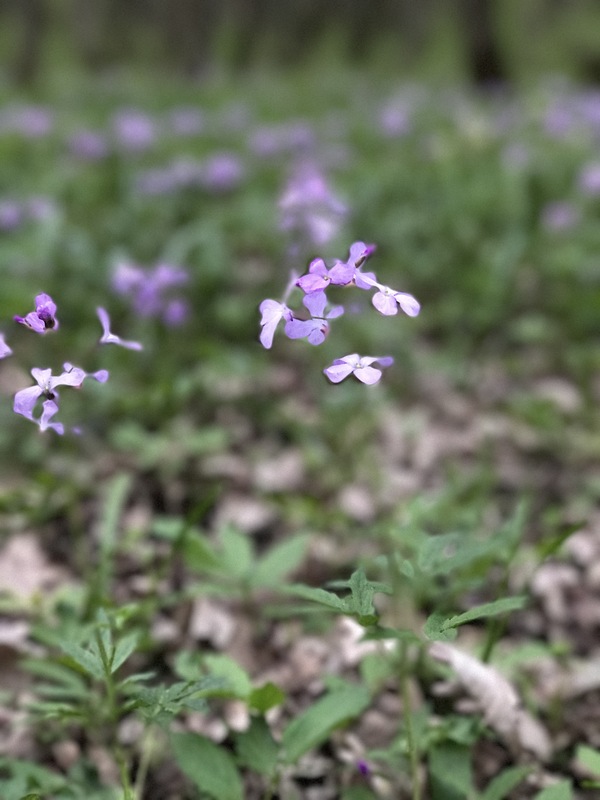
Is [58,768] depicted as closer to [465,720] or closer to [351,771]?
[351,771]

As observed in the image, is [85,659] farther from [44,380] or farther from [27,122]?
[27,122]

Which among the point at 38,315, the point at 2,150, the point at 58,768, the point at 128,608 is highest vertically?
the point at 38,315

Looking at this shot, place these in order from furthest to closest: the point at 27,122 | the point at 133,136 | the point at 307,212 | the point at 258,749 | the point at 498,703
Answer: the point at 27,122, the point at 133,136, the point at 307,212, the point at 498,703, the point at 258,749

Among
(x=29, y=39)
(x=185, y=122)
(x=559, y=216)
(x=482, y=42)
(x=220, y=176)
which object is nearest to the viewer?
(x=559, y=216)

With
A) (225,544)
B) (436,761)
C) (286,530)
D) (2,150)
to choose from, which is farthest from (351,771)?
(2,150)

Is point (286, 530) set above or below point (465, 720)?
below

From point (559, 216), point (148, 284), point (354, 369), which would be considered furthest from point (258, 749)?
point (559, 216)

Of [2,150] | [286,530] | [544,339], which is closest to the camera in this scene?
[286,530]
